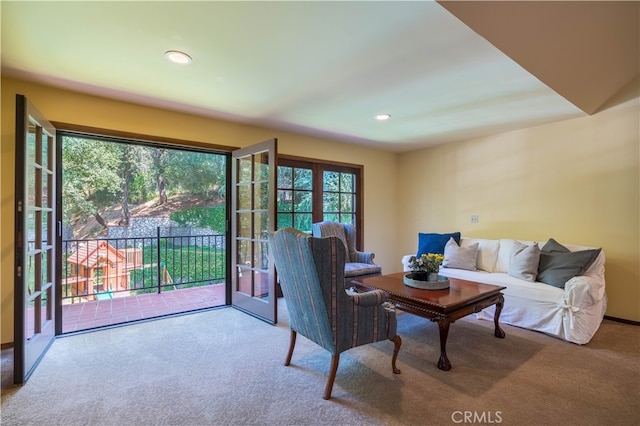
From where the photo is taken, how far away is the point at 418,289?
9.23 ft

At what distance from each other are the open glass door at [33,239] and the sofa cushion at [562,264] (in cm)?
456

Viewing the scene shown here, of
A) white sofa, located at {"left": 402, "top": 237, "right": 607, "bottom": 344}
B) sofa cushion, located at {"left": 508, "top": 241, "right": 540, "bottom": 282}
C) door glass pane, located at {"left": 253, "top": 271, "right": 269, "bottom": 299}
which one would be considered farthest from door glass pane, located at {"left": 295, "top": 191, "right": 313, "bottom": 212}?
sofa cushion, located at {"left": 508, "top": 241, "right": 540, "bottom": 282}

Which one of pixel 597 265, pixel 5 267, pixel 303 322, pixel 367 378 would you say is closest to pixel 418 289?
pixel 367 378

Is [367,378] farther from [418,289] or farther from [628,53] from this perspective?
[628,53]

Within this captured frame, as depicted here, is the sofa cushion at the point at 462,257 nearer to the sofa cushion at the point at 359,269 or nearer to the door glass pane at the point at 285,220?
the sofa cushion at the point at 359,269

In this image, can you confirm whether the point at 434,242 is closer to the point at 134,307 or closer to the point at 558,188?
the point at 558,188

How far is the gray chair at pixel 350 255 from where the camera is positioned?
3.83m

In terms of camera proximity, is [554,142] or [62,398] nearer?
[62,398]

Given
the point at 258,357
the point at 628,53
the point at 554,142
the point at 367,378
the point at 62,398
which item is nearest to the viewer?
the point at 62,398

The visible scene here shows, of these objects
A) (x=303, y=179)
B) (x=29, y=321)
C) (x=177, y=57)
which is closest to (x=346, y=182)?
(x=303, y=179)

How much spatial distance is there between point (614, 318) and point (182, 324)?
15.8ft

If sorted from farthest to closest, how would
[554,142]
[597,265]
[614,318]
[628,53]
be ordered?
1. [554,142]
2. [614,318]
3. [597,265]
4. [628,53]

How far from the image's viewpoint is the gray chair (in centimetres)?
383

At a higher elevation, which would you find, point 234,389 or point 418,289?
point 418,289
